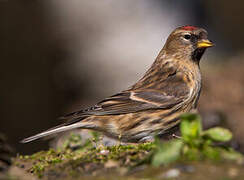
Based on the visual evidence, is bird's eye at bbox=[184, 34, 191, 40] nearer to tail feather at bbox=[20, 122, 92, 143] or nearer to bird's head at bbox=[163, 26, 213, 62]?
bird's head at bbox=[163, 26, 213, 62]

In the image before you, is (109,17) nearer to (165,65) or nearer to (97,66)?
(97,66)

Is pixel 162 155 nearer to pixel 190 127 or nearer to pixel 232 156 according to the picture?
pixel 190 127

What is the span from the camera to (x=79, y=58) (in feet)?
43.6

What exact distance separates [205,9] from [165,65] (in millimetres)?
10498

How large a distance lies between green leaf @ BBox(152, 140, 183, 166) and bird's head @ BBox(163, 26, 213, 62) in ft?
10.8

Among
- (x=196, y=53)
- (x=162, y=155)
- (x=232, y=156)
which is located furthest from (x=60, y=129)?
(x=232, y=156)

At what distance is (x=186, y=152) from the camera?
330 centimetres

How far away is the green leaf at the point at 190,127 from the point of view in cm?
337

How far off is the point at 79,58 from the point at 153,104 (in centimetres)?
759

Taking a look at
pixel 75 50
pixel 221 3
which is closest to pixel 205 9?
pixel 221 3

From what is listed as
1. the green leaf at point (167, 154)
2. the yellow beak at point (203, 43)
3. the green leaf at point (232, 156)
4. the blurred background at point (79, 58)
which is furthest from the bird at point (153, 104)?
the blurred background at point (79, 58)

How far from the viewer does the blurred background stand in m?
11.5

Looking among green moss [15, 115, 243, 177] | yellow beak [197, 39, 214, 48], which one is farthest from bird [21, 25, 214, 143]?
green moss [15, 115, 243, 177]

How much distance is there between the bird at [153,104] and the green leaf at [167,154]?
7.12 feet
